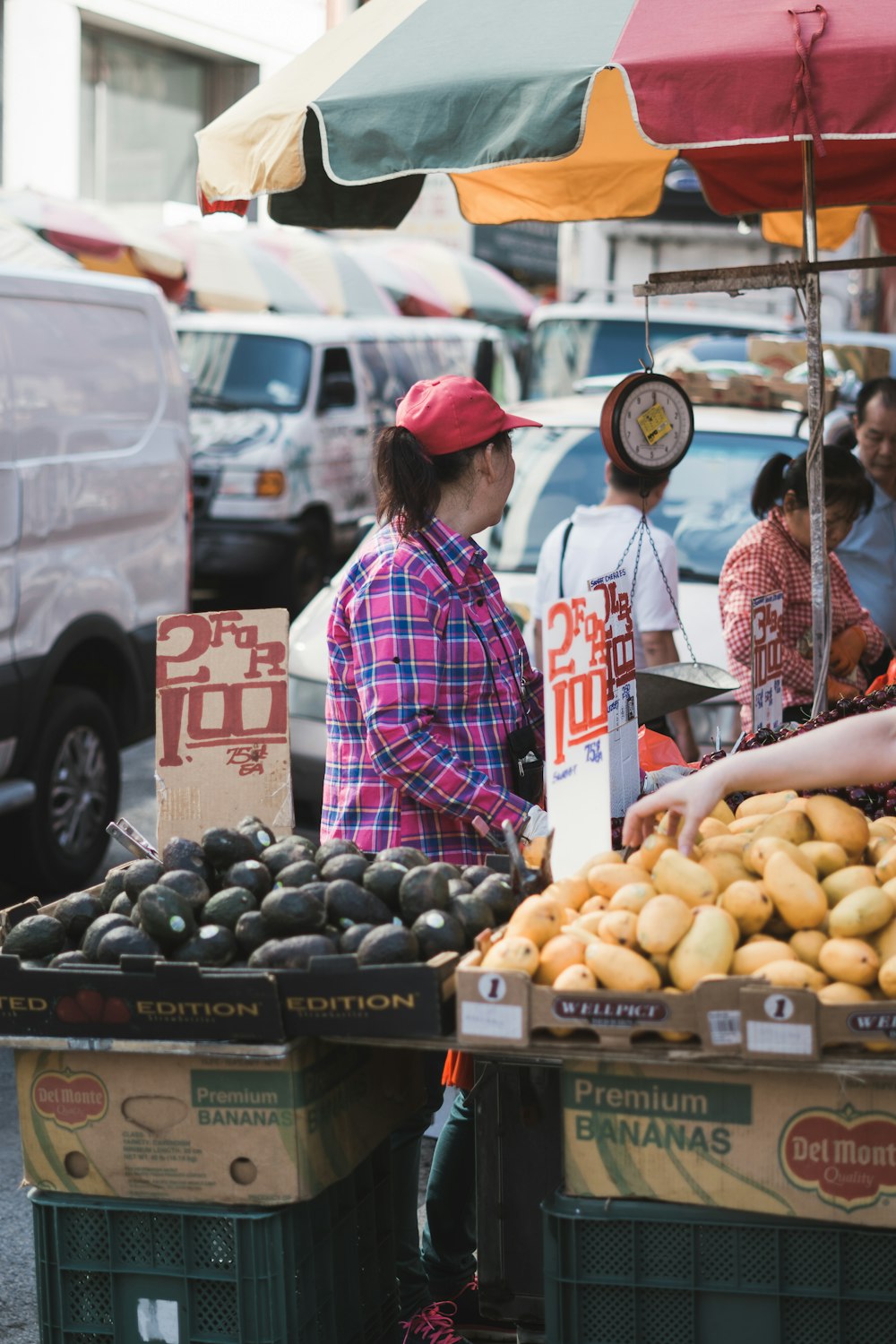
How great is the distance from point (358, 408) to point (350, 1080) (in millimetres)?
11881

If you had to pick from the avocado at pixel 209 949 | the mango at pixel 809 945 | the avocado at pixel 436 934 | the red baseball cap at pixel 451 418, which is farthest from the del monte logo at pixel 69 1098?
the red baseball cap at pixel 451 418

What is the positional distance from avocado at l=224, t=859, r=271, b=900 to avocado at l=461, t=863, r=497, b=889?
38 centimetres

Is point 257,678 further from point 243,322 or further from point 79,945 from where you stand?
point 243,322

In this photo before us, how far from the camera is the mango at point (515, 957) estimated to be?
2576 millimetres

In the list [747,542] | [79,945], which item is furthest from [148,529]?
[79,945]

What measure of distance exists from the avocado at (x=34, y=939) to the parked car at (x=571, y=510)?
3.78 metres

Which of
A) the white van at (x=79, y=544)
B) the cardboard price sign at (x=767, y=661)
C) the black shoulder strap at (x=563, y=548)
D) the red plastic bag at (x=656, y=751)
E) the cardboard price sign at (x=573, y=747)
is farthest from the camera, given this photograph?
the white van at (x=79, y=544)

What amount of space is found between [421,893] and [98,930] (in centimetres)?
58

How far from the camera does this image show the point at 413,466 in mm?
3502

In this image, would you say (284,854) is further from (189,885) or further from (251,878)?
(189,885)

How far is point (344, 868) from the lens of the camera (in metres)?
2.99

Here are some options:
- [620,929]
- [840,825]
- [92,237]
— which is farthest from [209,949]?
[92,237]

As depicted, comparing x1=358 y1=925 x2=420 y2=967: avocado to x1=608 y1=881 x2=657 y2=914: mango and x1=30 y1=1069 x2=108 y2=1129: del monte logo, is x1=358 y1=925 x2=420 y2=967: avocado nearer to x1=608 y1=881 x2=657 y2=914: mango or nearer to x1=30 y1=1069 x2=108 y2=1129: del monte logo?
x1=608 y1=881 x2=657 y2=914: mango

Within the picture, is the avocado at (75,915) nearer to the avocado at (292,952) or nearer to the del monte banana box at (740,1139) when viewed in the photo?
the avocado at (292,952)
